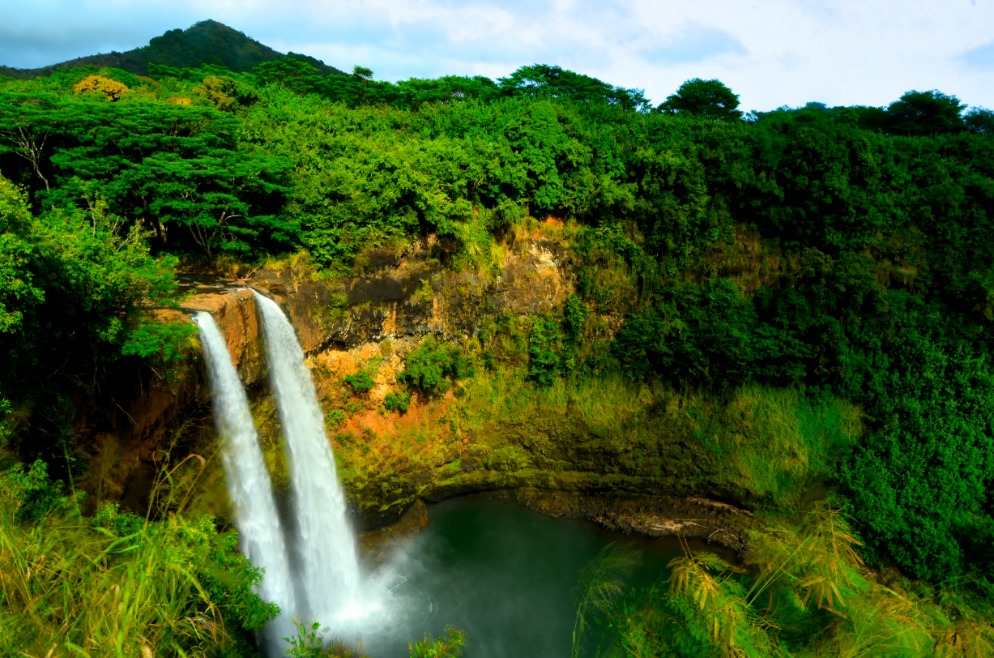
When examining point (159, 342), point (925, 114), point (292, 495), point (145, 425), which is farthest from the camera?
point (925, 114)

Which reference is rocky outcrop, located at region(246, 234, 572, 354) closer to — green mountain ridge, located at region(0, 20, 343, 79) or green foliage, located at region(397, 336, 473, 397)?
green foliage, located at region(397, 336, 473, 397)

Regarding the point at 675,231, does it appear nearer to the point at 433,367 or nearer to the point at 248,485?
the point at 433,367

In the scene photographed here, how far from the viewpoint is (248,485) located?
9.81m

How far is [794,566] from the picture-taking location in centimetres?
499

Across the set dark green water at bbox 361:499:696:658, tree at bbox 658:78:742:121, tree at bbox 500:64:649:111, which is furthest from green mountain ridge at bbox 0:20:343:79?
dark green water at bbox 361:499:696:658

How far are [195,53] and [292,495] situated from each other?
31.6 metres

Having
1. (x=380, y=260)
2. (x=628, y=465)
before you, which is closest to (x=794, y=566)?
(x=628, y=465)

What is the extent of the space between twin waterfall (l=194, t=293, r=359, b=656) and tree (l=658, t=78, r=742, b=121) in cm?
1754

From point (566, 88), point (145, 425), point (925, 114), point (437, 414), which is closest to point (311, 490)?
point (145, 425)

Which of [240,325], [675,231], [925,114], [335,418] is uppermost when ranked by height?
[925,114]

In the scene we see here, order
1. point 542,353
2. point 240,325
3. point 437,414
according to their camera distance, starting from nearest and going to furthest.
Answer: point 240,325
point 437,414
point 542,353

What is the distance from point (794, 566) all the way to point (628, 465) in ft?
32.5

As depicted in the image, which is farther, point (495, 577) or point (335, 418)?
point (335, 418)

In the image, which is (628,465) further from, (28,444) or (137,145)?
(137,145)
